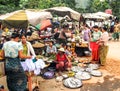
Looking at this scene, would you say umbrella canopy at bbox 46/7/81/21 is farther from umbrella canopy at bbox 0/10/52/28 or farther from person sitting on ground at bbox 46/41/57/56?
umbrella canopy at bbox 0/10/52/28

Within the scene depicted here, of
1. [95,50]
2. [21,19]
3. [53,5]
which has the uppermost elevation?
[21,19]

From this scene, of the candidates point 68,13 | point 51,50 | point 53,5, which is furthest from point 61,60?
point 53,5

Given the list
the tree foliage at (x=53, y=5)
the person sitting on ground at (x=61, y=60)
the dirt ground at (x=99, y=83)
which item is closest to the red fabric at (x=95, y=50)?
Answer: the dirt ground at (x=99, y=83)

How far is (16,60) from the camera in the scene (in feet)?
20.2

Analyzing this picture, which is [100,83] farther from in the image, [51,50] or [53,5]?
[53,5]

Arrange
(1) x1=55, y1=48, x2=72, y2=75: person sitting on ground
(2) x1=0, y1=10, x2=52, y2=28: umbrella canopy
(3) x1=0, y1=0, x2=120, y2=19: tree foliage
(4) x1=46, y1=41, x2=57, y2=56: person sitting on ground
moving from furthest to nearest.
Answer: (3) x1=0, y1=0, x2=120, y2=19: tree foliage
(4) x1=46, y1=41, x2=57, y2=56: person sitting on ground
(1) x1=55, y1=48, x2=72, y2=75: person sitting on ground
(2) x1=0, y1=10, x2=52, y2=28: umbrella canopy

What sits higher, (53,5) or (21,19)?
(21,19)

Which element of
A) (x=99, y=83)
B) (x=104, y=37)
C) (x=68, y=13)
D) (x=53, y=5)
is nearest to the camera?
(x=99, y=83)

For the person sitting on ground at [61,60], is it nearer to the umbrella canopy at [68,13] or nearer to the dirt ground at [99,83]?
the dirt ground at [99,83]

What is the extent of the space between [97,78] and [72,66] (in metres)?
1.52

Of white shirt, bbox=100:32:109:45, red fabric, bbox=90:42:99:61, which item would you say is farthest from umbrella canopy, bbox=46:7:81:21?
white shirt, bbox=100:32:109:45

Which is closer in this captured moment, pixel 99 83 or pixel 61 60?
pixel 99 83

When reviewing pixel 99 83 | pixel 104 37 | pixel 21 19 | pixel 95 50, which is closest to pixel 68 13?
pixel 95 50

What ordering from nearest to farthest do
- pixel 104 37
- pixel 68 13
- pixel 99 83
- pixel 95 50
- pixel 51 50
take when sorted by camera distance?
pixel 99 83
pixel 104 37
pixel 51 50
pixel 95 50
pixel 68 13
